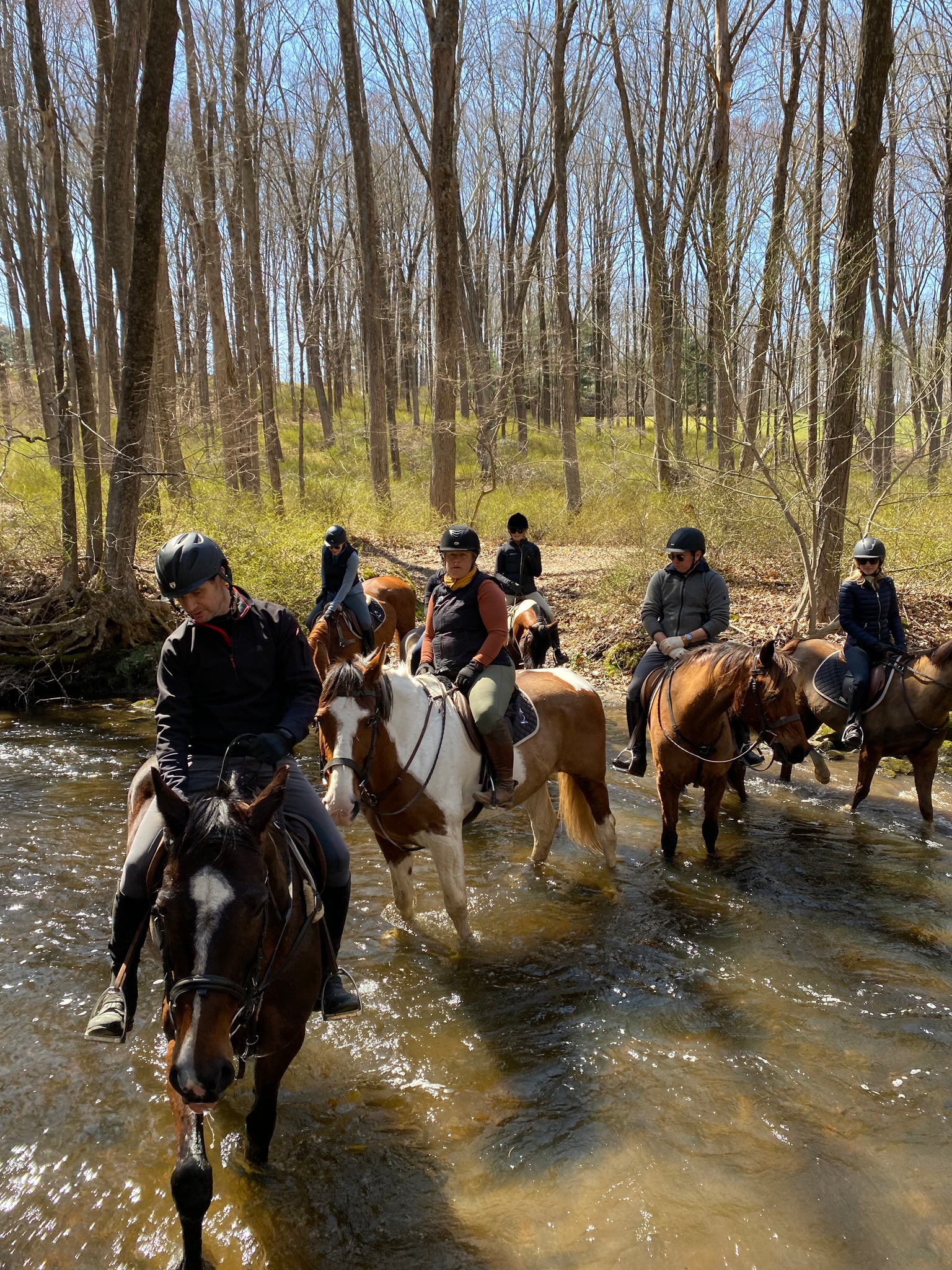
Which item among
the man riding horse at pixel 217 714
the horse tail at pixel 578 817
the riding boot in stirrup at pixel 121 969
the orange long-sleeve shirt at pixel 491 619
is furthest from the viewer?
the horse tail at pixel 578 817

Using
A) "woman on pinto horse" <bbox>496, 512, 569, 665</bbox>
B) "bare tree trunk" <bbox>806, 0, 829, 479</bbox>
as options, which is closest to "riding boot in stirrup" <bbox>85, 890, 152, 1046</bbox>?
"woman on pinto horse" <bbox>496, 512, 569, 665</bbox>

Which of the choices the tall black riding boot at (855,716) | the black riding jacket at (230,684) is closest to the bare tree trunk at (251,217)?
the tall black riding boot at (855,716)

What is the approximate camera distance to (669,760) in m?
6.61

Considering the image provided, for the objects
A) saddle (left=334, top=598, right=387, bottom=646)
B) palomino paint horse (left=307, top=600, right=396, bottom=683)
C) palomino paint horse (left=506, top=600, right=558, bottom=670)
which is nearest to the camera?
palomino paint horse (left=307, top=600, right=396, bottom=683)

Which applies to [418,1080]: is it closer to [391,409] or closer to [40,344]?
[40,344]

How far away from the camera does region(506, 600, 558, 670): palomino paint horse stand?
423 inches

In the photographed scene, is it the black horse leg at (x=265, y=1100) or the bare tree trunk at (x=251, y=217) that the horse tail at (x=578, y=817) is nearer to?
the black horse leg at (x=265, y=1100)

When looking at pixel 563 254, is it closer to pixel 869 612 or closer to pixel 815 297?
pixel 815 297

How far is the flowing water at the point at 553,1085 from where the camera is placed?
3301 mm

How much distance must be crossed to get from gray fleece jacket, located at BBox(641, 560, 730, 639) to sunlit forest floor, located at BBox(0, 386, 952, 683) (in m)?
4.87

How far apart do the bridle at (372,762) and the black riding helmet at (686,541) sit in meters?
2.91

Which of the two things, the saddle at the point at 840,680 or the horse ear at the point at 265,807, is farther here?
the saddle at the point at 840,680

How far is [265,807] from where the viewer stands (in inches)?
106

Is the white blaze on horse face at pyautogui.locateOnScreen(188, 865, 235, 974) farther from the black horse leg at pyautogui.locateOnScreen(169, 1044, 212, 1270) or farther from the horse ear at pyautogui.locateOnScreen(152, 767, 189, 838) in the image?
the black horse leg at pyautogui.locateOnScreen(169, 1044, 212, 1270)
